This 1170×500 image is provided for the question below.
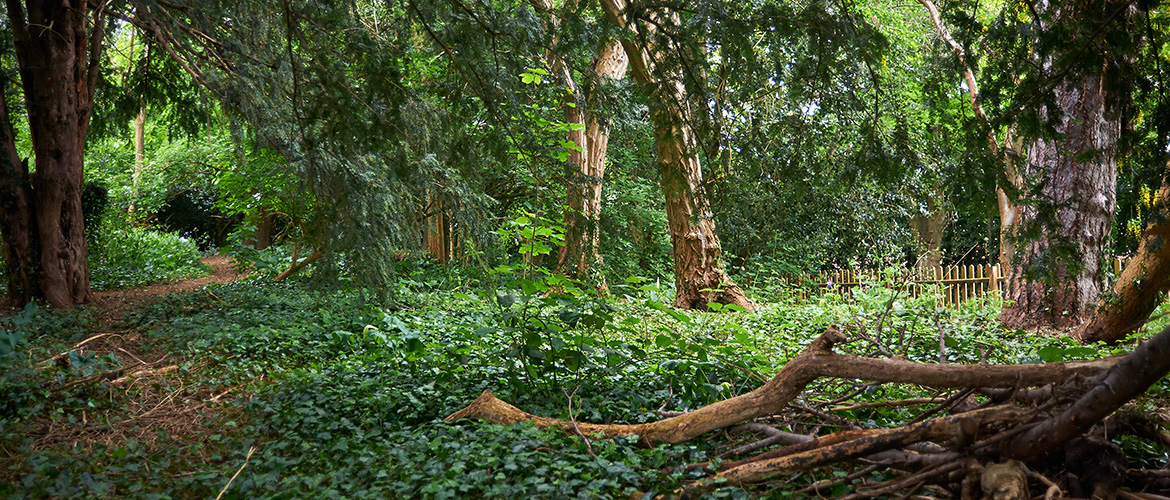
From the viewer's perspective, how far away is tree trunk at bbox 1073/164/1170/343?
17.1 ft

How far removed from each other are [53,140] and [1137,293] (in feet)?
34.8

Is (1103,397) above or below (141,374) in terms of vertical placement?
above

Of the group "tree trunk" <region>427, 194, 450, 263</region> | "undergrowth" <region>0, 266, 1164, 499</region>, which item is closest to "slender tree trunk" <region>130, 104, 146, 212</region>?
"tree trunk" <region>427, 194, 450, 263</region>

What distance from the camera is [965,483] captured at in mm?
2412

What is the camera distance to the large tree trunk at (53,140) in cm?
743

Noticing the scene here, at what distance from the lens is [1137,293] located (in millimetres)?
5629

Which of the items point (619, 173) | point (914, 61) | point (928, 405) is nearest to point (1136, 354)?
point (928, 405)

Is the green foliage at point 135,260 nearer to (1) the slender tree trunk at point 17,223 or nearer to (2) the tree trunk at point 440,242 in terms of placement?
(1) the slender tree trunk at point 17,223

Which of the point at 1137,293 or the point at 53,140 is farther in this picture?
the point at 53,140

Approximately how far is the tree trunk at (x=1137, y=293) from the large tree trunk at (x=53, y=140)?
10022 mm

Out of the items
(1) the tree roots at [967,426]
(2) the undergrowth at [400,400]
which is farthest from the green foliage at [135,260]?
(1) the tree roots at [967,426]

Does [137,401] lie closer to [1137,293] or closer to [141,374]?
[141,374]

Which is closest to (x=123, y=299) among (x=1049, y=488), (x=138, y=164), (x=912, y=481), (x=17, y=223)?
(x=17, y=223)

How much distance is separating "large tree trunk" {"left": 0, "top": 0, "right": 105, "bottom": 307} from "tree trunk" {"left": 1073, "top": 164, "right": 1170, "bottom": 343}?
32.9 feet
